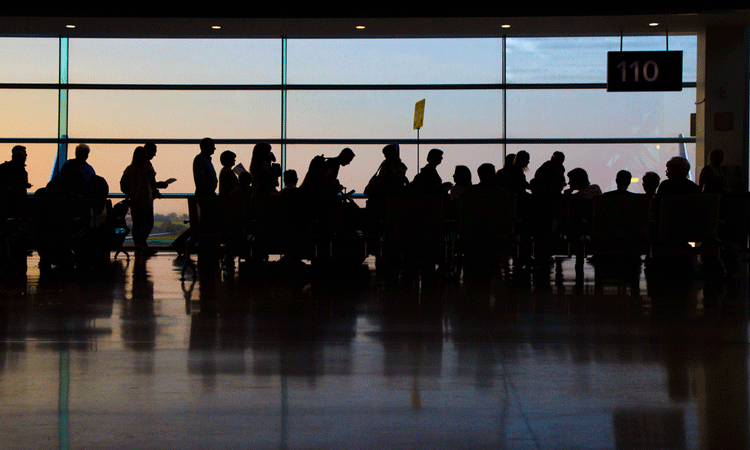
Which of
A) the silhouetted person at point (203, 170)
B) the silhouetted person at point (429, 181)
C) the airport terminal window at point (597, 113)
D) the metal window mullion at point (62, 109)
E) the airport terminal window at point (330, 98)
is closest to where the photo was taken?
the silhouetted person at point (429, 181)

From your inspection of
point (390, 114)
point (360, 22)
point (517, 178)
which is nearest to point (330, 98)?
point (390, 114)

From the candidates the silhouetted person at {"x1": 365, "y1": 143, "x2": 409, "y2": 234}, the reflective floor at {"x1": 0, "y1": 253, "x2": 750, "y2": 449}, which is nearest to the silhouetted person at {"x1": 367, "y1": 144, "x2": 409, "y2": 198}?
the silhouetted person at {"x1": 365, "y1": 143, "x2": 409, "y2": 234}

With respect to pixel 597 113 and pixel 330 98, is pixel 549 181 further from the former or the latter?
pixel 330 98

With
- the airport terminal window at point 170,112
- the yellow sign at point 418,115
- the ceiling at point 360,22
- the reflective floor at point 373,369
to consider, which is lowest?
the reflective floor at point 373,369

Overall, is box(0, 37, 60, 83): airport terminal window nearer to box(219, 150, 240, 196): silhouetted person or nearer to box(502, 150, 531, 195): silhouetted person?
box(219, 150, 240, 196): silhouetted person

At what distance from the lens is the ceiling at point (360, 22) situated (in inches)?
443

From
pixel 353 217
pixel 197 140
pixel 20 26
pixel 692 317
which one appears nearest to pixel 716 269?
pixel 692 317

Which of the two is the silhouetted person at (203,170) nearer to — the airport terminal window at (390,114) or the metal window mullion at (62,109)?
the airport terminal window at (390,114)

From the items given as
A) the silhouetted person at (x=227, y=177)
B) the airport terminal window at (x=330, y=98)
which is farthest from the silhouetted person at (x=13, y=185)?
the airport terminal window at (x=330, y=98)

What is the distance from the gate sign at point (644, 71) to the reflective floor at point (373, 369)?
17.5 ft

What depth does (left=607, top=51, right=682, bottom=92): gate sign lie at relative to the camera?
1139 centimetres

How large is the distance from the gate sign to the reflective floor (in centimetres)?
533

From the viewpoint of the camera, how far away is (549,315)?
18.5 feet

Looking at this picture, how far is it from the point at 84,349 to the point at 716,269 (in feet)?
21.3
